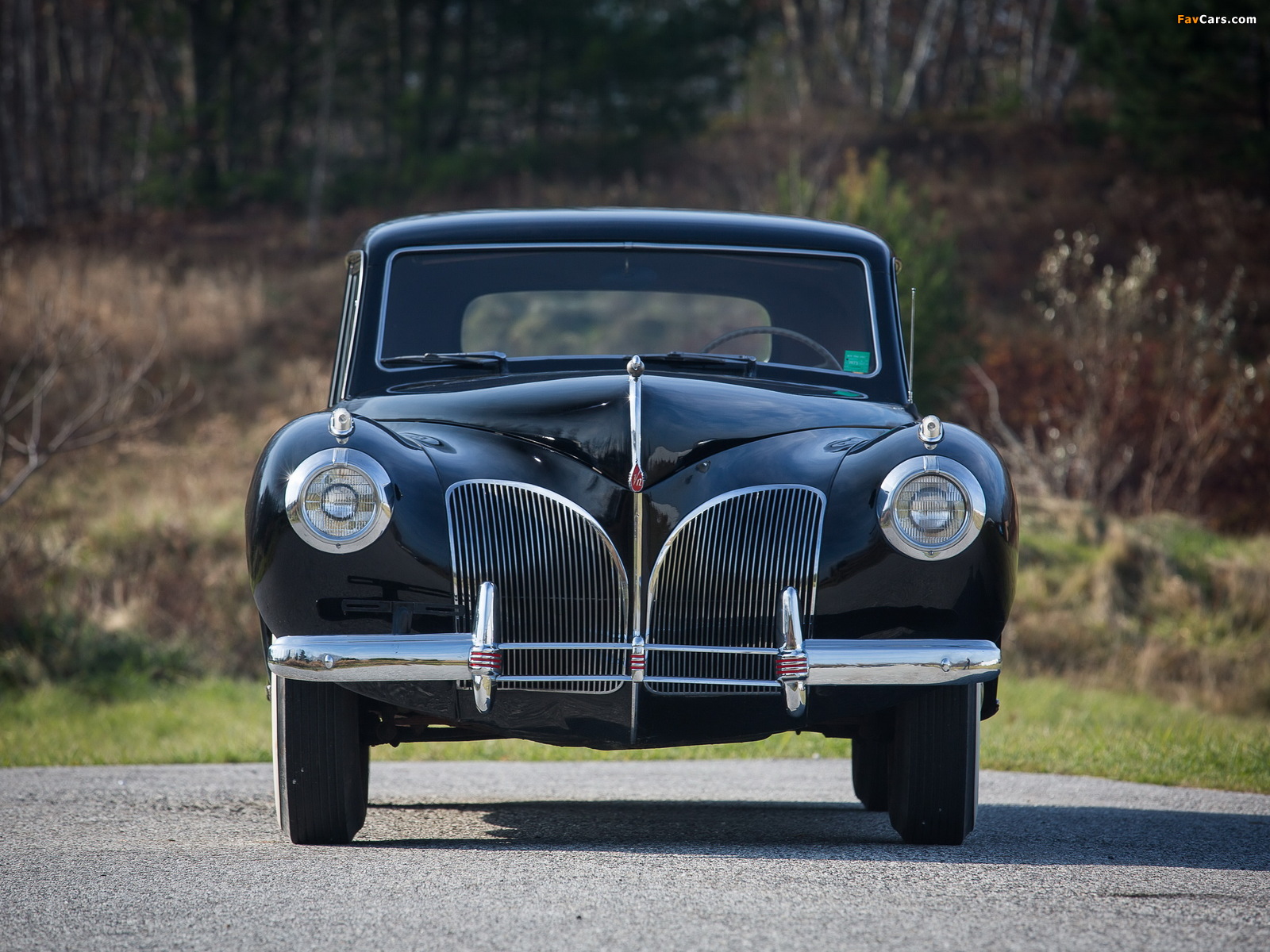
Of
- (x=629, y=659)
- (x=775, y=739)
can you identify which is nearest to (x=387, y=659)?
(x=629, y=659)

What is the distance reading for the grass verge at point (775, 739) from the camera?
7.17 m

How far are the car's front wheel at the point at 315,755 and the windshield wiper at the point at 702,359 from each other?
1.58 meters

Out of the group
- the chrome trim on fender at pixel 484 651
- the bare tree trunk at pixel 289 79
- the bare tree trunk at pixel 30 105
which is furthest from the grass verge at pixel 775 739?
the bare tree trunk at pixel 289 79

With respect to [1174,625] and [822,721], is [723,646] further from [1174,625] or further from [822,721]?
[1174,625]

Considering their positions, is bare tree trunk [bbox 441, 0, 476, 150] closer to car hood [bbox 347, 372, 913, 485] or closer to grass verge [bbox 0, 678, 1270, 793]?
grass verge [bbox 0, 678, 1270, 793]

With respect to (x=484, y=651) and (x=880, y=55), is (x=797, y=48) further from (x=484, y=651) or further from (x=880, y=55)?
(x=484, y=651)

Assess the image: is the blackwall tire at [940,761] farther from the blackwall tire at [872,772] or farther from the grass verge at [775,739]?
the grass verge at [775,739]

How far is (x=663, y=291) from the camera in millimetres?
5191

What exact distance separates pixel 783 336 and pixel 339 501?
1979 millimetres

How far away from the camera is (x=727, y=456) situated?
152 inches

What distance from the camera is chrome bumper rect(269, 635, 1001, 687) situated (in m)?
3.56

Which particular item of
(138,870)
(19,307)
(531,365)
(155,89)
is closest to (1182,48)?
(19,307)

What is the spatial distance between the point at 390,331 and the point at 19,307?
19464 mm

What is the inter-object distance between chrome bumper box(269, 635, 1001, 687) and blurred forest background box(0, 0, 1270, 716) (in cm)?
915
